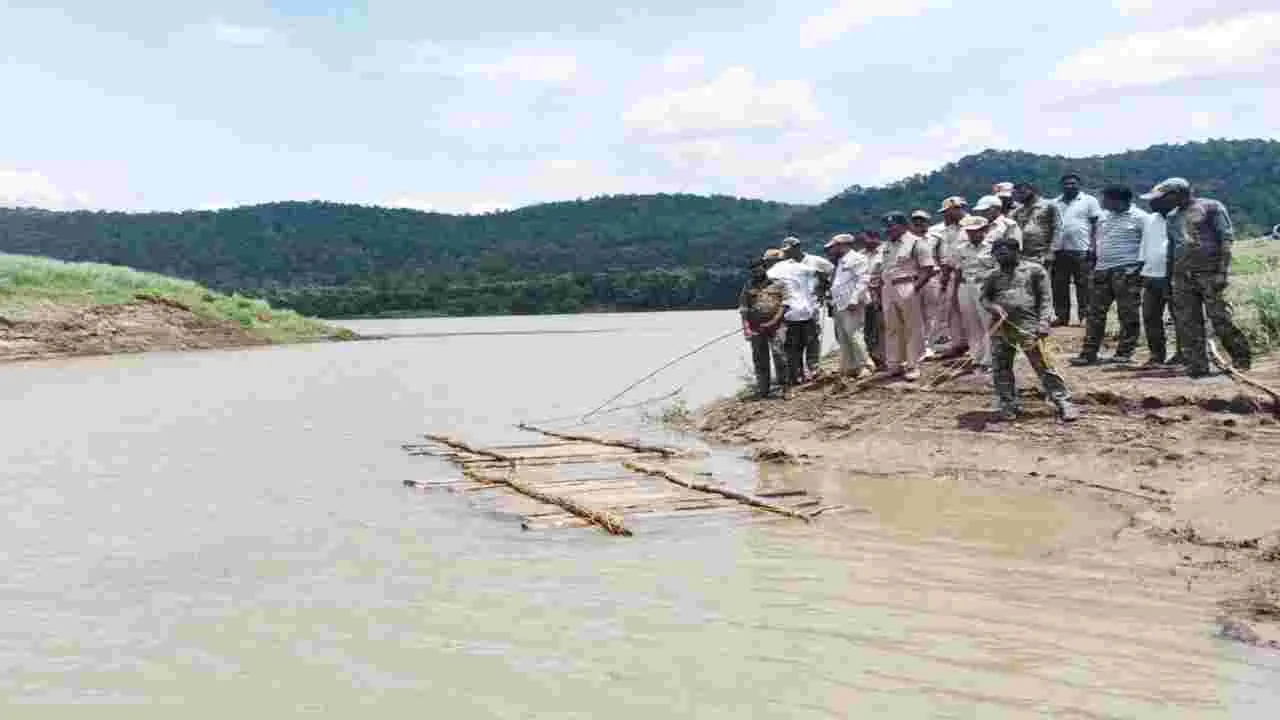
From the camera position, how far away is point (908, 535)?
313 inches

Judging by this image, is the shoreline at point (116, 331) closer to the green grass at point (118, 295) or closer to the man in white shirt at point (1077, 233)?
the green grass at point (118, 295)

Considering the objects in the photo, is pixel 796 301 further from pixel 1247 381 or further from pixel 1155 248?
pixel 1247 381

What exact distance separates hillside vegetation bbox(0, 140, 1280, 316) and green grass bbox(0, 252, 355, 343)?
28.1 m

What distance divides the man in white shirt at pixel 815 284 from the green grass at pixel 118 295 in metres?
27.5

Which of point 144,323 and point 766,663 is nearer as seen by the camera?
point 766,663

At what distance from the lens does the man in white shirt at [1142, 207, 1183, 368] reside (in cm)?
1072

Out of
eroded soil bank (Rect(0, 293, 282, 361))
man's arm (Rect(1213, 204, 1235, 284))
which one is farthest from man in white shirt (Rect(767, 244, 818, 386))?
eroded soil bank (Rect(0, 293, 282, 361))

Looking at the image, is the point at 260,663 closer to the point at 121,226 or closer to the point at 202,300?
the point at 202,300

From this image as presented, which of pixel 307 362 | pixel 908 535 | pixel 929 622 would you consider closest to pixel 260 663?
pixel 929 622

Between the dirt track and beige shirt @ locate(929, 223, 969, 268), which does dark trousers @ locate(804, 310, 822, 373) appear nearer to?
the dirt track

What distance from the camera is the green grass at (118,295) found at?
35.2 meters

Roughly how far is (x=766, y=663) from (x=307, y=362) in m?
27.7

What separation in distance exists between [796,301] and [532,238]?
327ft

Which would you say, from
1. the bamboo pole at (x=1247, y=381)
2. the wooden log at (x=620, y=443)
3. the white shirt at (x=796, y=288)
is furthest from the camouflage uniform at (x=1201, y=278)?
the wooden log at (x=620, y=443)
